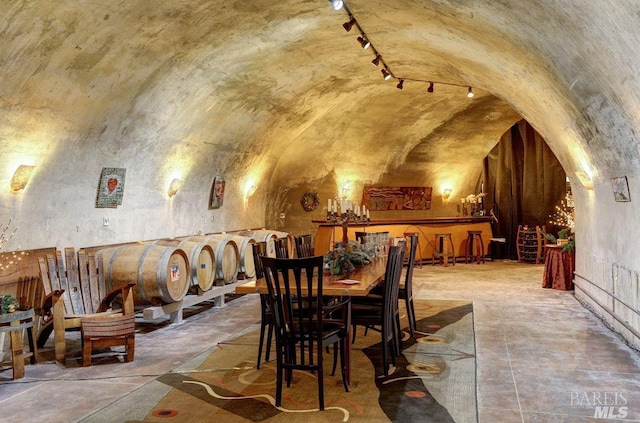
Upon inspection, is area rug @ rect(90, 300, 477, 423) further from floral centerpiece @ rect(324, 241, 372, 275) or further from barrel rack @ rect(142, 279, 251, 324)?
barrel rack @ rect(142, 279, 251, 324)

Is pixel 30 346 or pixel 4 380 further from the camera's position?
pixel 30 346

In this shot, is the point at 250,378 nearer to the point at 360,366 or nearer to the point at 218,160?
the point at 360,366

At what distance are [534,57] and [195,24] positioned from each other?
3.21m

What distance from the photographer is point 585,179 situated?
723 centimetres

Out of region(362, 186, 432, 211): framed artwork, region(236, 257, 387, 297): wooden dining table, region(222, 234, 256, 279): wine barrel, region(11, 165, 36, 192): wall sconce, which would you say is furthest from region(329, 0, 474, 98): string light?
region(362, 186, 432, 211): framed artwork

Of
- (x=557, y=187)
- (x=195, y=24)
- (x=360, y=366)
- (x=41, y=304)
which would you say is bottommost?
(x=360, y=366)

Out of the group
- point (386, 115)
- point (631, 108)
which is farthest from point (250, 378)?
point (386, 115)

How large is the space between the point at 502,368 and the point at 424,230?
7738 mm

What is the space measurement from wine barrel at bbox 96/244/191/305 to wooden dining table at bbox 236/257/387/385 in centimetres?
184

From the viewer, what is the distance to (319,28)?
6715 millimetres

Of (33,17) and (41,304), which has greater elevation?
(33,17)

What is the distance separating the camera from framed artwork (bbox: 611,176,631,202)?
5.51m

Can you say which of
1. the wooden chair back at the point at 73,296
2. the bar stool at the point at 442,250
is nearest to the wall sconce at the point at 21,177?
the wooden chair back at the point at 73,296

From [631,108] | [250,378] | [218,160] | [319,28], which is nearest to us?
[631,108]
